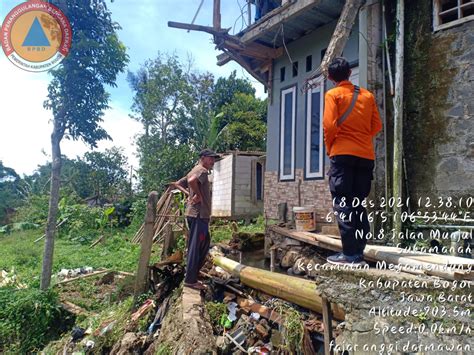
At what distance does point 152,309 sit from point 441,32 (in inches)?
229

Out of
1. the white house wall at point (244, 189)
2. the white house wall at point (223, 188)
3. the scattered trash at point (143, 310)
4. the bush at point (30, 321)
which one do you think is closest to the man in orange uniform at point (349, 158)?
the scattered trash at point (143, 310)

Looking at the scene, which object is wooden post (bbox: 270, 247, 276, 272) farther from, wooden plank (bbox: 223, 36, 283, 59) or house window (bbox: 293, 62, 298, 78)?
wooden plank (bbox: 223, 36, 283, 59)

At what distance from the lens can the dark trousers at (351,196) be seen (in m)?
3.01

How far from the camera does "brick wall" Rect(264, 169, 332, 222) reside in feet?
20.5

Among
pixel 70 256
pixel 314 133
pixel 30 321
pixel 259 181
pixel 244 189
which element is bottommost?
pixel 30 321

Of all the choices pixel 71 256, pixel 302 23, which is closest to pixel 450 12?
pixel 302 23

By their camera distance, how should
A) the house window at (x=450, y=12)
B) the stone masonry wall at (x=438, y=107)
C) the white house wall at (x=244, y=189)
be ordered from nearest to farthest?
1. the stone masonry wall at (x=438, y=107)
2. the house window at (x=450, y=12)
3. the white house wall at (x=244, y=189)

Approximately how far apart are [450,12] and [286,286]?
4501mm

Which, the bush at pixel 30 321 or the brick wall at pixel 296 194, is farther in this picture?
the brick wall at pixel 296 194

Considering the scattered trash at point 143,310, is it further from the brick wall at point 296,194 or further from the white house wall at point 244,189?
the white house wall at point 244,189

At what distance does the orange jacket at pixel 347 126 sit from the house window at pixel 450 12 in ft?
9.88

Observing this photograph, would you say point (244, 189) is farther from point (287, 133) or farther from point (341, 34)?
point (341, 34)

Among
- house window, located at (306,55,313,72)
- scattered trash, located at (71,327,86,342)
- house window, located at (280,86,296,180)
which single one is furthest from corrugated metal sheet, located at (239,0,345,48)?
scattered trash, located at (71,327,86,342)

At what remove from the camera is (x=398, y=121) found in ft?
16.9
